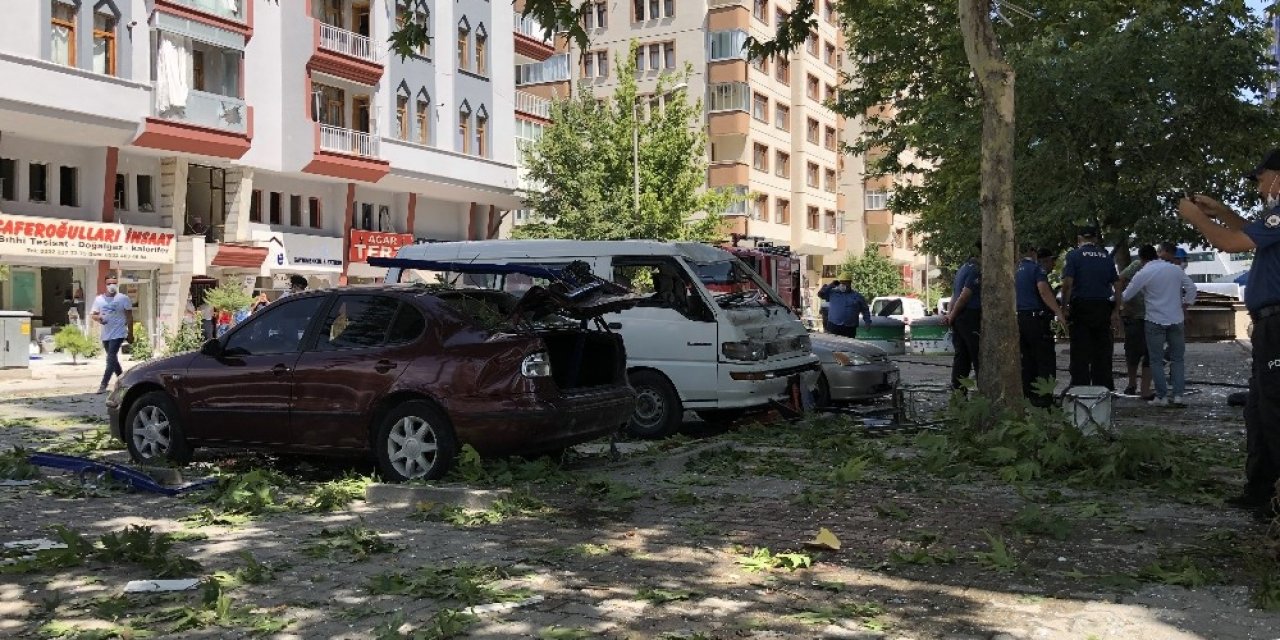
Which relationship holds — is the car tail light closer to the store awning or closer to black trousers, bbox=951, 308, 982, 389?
black trousers, bbox=951, 308, 982, 389

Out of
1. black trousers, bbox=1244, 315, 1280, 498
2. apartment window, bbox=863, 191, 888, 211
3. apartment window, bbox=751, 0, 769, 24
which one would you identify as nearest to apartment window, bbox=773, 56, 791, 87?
apartment window, bbox=751, 0, 769, 24

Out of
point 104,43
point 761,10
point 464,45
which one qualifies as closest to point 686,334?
point 104,43

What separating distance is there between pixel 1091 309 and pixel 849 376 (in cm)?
268

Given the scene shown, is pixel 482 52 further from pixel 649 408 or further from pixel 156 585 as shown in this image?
pixel 156 585

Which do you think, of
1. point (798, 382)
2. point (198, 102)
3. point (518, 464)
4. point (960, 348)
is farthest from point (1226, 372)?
point (198, 102)

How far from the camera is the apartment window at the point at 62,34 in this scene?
93.5ft

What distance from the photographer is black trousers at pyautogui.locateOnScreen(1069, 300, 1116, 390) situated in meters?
13.0

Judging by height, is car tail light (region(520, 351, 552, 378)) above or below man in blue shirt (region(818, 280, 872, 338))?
below

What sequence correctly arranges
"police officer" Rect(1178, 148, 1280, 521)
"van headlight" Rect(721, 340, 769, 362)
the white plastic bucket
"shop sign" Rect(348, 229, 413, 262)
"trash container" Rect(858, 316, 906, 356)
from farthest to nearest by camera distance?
"shop sign" Rect(348, 229, 413, 262) → "trash container" Rect(858, 316, 906, 356) → "van headlight" Rect(721, 340, 769, 362) → the white plastic bucket → "police officer" Rect(1178, 148, 1280, 521)

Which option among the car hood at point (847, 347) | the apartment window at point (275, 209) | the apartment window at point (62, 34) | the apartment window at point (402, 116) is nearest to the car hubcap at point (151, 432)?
the car hood at point (847, 347)

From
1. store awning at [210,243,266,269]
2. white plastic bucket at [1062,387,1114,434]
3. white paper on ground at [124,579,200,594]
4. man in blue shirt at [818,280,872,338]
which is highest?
store awning at [210,243,266,269]

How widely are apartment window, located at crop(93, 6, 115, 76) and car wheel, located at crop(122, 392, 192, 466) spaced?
2287cm

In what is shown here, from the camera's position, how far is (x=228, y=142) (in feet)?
107

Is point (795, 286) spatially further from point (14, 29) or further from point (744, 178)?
point (744, 178)
